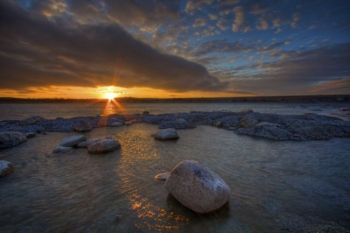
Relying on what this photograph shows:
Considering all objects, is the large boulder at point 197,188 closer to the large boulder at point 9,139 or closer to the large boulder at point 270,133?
the large boulder at point 270,133

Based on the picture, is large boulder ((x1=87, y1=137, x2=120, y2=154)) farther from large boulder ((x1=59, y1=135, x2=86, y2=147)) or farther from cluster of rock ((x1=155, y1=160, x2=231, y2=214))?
cluster of rock ((x1=155, y1=160, x2=231, y2=214))

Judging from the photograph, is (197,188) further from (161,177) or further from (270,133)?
(270,133)

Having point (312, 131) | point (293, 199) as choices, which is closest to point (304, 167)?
point (293, 199)

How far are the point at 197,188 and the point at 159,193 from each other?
173 cm

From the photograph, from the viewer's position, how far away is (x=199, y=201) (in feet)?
16.8

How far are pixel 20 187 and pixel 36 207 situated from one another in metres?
2.17

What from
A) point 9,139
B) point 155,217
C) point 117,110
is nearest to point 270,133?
point 155,217

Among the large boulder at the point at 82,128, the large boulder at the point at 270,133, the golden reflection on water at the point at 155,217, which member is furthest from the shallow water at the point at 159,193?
the large boulder at the point at 82,128

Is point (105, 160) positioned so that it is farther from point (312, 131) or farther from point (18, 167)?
point (312, 131)

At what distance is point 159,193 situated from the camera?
6.29 meters

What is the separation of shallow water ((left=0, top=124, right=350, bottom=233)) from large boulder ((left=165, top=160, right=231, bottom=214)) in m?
0.25

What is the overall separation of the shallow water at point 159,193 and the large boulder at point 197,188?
248 millimetres

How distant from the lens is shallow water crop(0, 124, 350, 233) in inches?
185

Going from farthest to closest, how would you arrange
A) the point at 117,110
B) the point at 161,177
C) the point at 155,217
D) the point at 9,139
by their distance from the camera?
the point at 117,110, the point at 9,139, the point at 161,177, the point at 155,217
